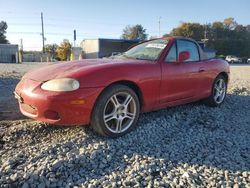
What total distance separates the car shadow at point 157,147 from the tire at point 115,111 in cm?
12

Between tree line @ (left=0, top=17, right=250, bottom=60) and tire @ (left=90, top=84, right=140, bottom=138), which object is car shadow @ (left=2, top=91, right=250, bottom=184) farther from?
tree line @ (left=0, top=17, right=250, bottom=60)

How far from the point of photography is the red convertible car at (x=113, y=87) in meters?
3.44

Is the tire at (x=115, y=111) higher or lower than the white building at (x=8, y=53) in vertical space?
lower

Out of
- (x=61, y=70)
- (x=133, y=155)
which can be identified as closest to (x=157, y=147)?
(x=133, y=155)

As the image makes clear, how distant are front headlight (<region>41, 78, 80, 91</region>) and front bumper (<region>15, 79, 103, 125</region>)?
0.05m

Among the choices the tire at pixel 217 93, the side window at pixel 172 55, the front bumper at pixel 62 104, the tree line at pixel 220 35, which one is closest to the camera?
the front bumper at pixel 62 104

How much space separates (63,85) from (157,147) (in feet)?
4.48

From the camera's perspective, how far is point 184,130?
4.35 m

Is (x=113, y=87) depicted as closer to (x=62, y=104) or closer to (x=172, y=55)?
(x=62, y=104)

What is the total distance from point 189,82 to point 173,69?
0.52 metres

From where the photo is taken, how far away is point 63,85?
3432 mm

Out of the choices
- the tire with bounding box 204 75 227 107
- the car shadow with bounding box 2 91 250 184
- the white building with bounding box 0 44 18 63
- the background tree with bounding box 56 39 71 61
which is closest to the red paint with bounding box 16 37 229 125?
the car shadow with bounding box 2 91 250 184

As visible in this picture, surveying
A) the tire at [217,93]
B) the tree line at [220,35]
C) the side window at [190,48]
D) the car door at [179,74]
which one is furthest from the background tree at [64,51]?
the car door at [179,74]

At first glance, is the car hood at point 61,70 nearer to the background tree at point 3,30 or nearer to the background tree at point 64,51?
the background tree at point 64,51
